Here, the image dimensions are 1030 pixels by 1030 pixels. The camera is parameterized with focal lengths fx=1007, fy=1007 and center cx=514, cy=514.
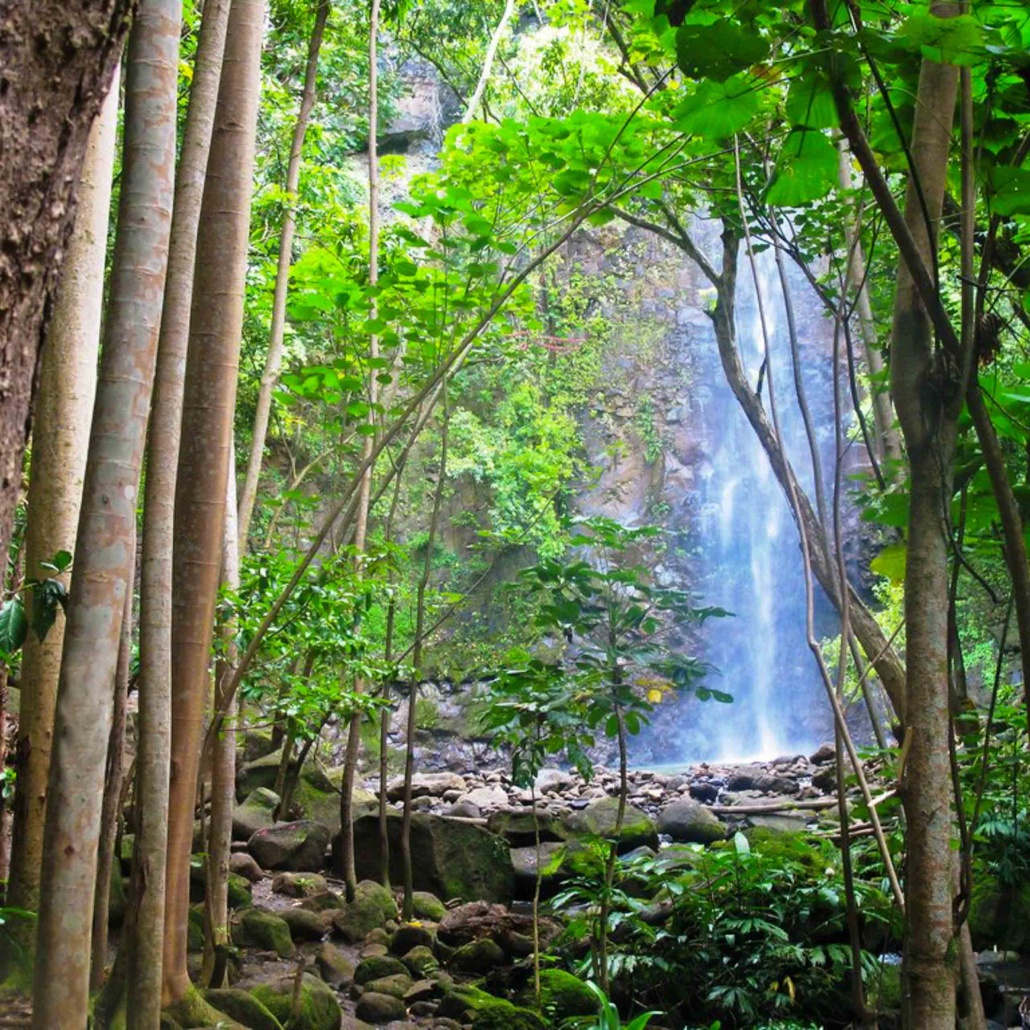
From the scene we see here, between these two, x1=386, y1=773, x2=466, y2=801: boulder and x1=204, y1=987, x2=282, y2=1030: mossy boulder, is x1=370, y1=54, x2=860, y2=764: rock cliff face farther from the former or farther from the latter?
x1=204, y1=987, x2=282, y2=1030: mossy boulder

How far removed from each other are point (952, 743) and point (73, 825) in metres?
1.69

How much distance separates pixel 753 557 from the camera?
1895cm

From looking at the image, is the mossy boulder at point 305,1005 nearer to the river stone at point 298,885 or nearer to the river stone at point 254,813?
the river stone at point 298,885

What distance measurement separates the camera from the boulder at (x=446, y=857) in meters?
6.64

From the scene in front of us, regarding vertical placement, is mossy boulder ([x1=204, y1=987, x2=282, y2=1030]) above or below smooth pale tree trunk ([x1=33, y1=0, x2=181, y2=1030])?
below

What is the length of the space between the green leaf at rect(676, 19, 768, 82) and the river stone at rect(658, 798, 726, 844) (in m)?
7.10

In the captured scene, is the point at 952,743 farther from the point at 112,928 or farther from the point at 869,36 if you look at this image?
the point at 112,928

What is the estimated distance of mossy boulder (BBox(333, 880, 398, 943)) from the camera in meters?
5.59

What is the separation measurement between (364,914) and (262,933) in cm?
83

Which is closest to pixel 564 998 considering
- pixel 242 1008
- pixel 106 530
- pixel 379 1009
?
pixel 379 1009

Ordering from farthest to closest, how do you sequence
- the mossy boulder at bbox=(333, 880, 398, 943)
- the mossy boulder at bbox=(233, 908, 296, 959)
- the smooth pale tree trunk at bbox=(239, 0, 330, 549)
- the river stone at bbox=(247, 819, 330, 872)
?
the river stone at bbox=(247, 819, 330, 872), the mossy boulder at bbox=(333, 880, 398, 943), the smooth pale tree trunk at bbox=(239, 0, 330, 549), the mossy boulder at bbox=(233, 908, 296, 959)

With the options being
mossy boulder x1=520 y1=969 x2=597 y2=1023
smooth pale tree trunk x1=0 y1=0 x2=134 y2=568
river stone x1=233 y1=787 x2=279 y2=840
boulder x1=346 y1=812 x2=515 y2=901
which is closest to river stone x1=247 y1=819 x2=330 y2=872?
river stone x1=233 y1=787 x2=279 y2=840

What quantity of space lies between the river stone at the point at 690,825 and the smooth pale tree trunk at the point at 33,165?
762cm

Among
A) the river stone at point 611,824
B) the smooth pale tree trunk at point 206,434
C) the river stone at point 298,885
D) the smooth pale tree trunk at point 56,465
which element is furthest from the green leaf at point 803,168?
the river stone at point 611,824
